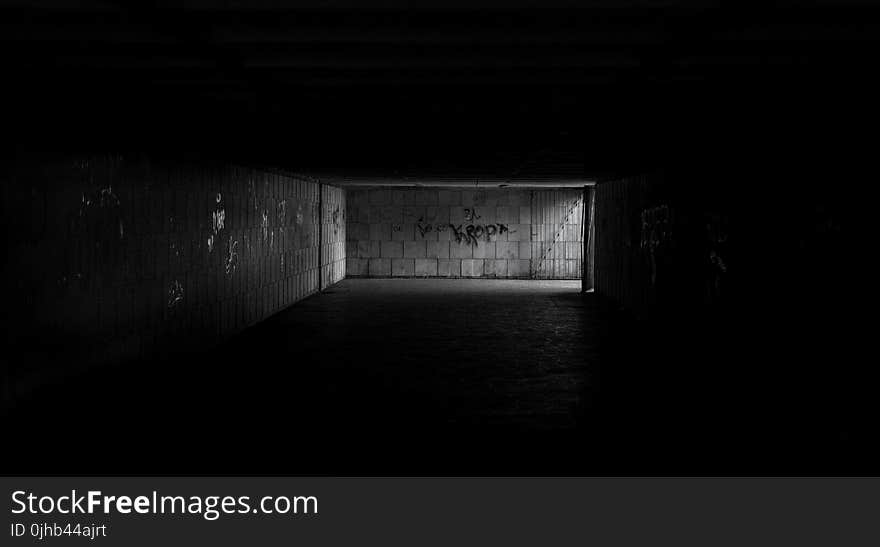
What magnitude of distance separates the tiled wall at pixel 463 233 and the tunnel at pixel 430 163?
13.3 meters

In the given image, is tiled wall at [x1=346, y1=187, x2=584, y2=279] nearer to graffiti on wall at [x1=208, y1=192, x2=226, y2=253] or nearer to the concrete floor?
the concrete floor

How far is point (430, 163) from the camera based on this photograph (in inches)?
600

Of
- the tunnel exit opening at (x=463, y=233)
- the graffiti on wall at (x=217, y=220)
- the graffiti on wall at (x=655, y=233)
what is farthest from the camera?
the tunnel exit opening at (x=463, y=233)

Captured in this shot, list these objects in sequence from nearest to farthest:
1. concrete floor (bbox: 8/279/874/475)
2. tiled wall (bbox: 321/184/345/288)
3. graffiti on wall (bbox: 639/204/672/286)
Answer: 1. concrete floor (bbox: 8/279/874/475)
2. graffiti on wall (bbox: 639/204/672/286)
3. tiled wall (bbox: 321/184/345/288)

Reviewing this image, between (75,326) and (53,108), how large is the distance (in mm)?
2260

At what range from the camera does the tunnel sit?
535 cm

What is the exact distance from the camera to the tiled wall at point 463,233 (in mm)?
28578

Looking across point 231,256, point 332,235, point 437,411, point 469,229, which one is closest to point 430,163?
point 231,256

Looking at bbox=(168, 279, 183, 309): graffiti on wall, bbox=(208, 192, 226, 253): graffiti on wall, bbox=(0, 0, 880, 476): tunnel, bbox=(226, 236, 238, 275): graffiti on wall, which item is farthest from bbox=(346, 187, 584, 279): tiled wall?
bbox=(168, 279, 183, 309): graffiti on wall

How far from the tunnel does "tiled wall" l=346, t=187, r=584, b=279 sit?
1332cm

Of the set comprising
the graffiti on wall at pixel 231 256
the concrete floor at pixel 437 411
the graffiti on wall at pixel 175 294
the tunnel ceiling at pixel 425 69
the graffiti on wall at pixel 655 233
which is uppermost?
the tunnel ceiling at pixel 425 69

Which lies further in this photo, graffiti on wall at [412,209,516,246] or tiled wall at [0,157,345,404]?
graffiti on wall at [412,209,516,246]

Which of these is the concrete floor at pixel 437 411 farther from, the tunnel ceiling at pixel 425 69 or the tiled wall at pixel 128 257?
the tunnel ceiling at pixel 425 69

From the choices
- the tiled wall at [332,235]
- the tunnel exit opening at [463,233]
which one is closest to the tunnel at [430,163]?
the tiled wall at [332,235]
